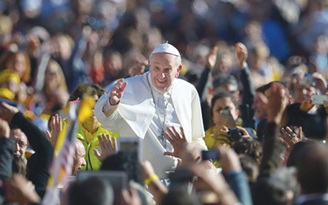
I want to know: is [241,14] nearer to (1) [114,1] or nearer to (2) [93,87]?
(1) [114,1]

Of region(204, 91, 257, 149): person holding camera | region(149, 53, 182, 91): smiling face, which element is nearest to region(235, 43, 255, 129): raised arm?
region(204, 91, 257, 149): person holding camera

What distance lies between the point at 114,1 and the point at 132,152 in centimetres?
1176

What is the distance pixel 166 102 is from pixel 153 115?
0.66 feet

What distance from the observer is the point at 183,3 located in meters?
19.9

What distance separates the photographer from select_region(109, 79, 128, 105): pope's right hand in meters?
10.2

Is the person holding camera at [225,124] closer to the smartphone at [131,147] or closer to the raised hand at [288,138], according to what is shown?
the raised hand at [288,138]

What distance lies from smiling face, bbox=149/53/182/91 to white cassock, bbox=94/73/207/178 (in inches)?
5.4

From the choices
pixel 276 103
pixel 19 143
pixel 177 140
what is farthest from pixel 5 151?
Answer: pixel 276 103

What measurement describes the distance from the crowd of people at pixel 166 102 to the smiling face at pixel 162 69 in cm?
1

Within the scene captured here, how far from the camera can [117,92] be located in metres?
10.3

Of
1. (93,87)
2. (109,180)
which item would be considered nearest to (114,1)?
(93,87)

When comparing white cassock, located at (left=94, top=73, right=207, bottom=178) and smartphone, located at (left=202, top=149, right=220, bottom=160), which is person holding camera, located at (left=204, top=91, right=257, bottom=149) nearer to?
white cassock, located at (left=94, top=73, right=207, bottom=178)

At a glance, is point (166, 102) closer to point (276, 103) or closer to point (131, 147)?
point (131, 147)

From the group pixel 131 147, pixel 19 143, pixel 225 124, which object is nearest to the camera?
pixel 131 147
